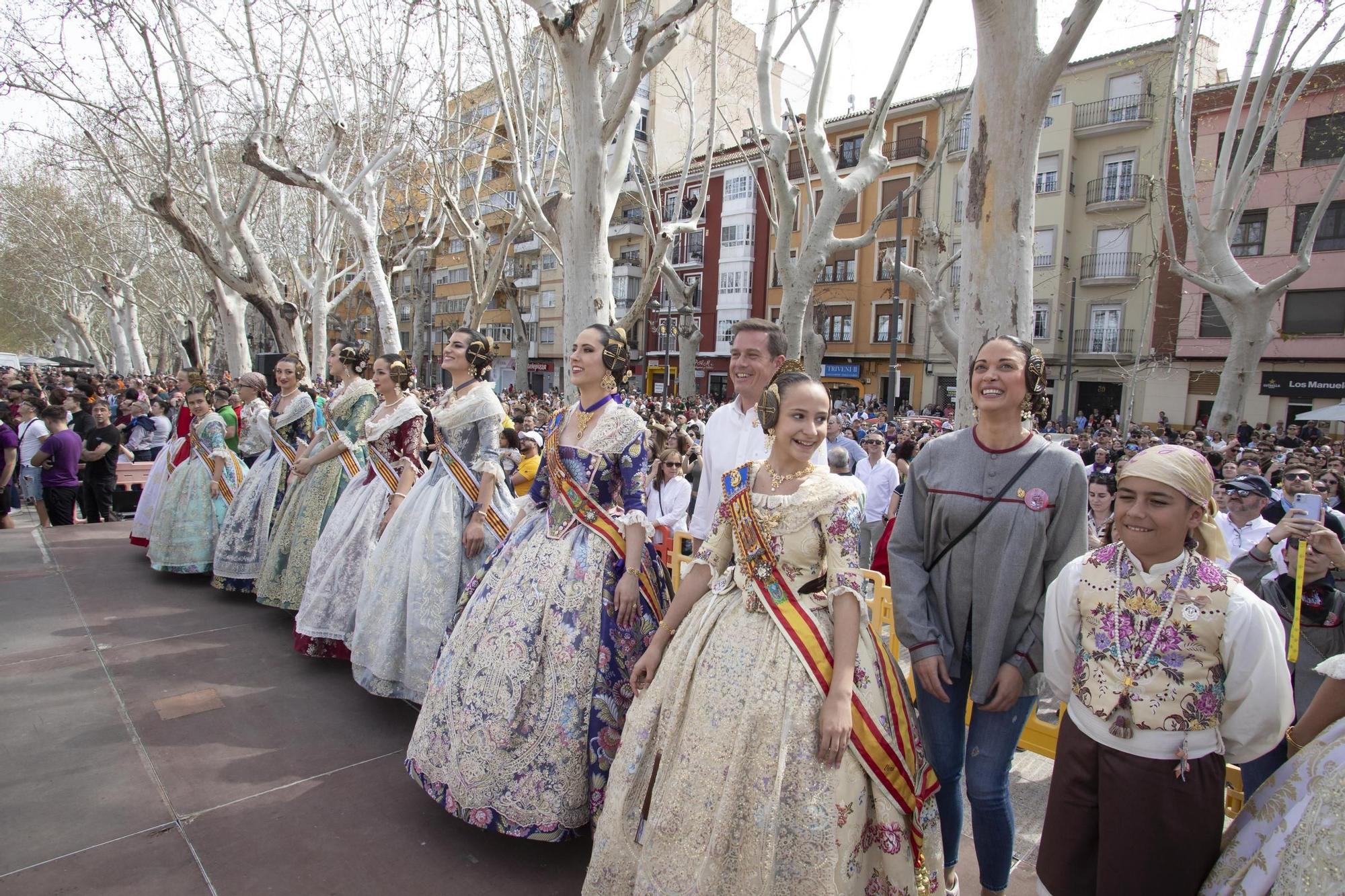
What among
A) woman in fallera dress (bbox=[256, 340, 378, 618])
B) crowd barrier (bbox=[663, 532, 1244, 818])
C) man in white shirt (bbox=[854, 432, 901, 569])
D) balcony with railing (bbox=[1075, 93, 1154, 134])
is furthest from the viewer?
balcony with railing (bbox=[1075, 93, 1154, 134])

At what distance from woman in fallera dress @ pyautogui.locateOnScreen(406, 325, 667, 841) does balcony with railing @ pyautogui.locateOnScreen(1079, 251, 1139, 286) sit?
28.9 m

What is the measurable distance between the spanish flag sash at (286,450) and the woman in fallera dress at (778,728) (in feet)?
13.6

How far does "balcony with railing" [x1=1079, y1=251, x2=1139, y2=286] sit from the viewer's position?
26.9m

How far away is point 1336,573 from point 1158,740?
1.52m

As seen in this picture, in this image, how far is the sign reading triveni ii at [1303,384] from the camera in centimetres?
2275

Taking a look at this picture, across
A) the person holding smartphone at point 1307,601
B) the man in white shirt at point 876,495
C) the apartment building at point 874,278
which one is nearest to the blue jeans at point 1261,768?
the person holding smartphone at point 1307,601

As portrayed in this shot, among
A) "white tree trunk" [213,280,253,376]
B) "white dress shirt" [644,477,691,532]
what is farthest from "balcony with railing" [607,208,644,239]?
"white dress shirt" [644,477,691,532]

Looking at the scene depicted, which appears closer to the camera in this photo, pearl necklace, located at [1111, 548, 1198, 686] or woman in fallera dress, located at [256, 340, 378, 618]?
pearl necklace, located at [1111, 548, 1198, 686]

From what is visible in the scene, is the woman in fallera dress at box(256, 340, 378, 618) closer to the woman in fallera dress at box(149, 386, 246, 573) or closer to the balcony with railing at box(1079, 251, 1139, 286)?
the woman in fallera dress at box(149, 386, 246, 573)

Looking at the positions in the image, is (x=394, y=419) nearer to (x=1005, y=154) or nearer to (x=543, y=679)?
(x=543, y=679)

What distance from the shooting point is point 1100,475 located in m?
4.84

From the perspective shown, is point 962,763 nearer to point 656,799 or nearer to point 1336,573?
point 656,799

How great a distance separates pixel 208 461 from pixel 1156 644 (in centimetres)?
661


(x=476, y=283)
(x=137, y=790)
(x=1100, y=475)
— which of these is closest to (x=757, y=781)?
(x=137, y=790)
